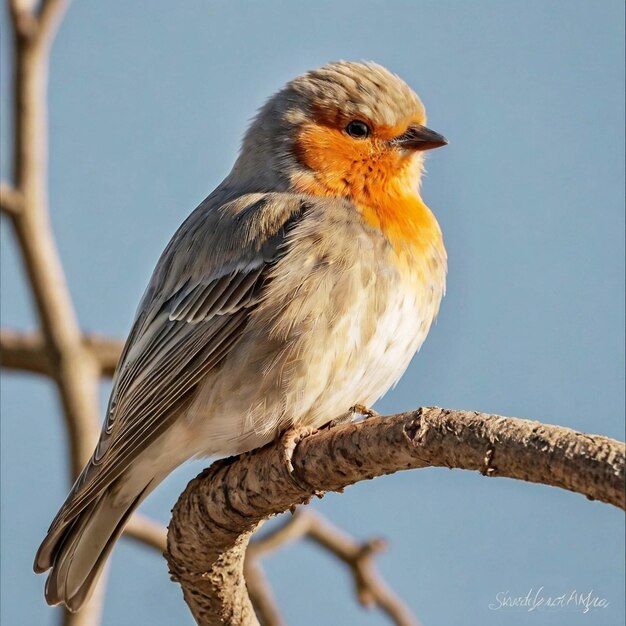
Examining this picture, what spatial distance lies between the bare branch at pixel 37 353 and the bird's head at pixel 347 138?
60.8 inches

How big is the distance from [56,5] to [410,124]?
7.79 ft

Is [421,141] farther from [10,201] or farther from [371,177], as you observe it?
[10,201]

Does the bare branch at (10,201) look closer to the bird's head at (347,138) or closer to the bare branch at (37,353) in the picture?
the bare branch at (37,353)

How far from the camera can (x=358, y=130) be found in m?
5.55

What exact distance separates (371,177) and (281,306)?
0.96 meters

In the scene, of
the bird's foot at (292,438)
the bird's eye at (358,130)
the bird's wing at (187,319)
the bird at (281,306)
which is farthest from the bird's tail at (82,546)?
the bird's eye at (358,130)

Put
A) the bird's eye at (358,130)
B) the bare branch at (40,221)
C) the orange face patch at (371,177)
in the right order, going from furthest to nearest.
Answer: the bare branch at (40,221) → the bird's eye at (358,130) → the orange face patch at (371,177)

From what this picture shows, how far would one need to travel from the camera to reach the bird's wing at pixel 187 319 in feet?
16.0

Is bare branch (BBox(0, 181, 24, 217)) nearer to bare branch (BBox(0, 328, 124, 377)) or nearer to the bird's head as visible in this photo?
bare branch (BBox(0, 328, 124, 377))

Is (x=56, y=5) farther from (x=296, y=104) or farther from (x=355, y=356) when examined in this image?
(x=355, y=356)

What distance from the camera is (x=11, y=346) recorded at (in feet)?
21.4

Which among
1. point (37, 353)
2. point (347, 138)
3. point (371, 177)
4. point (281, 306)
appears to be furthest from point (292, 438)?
point (37, 353)

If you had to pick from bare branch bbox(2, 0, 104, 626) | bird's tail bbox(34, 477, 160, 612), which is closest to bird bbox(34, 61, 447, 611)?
bird's tail bbox(34, 477, 160, 612)

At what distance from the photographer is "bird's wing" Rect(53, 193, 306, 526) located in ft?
16.0
